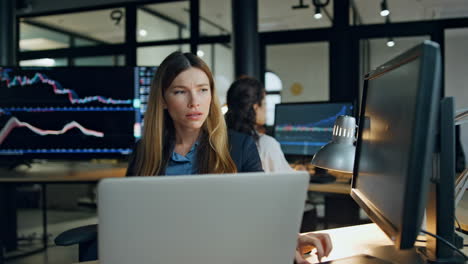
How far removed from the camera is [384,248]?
4.02 feet

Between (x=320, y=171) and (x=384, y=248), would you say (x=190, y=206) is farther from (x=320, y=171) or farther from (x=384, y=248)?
(x=320, y=171)

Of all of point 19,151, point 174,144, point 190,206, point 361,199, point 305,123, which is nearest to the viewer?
point 190,206

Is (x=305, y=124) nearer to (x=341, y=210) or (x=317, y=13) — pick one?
(x=341, y=210)

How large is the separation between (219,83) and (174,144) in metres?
3.34

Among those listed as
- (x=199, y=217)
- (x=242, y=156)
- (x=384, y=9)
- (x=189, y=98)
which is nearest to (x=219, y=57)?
(x=384, y=9)

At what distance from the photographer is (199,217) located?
0.68 meters

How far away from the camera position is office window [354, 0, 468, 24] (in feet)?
15.5

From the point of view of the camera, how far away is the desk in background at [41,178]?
3.12 m

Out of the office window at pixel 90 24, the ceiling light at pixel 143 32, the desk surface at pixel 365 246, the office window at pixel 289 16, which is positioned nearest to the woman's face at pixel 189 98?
the desk surface at pixel 365 246

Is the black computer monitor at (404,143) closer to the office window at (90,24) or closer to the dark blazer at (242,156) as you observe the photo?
the dark blazer at (242,156)

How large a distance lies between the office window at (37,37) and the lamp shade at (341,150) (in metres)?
5.82

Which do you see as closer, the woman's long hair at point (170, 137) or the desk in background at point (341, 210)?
the woman's long hair at point (170, 137)

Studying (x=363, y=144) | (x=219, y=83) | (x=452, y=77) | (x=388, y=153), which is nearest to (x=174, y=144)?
(x=363, y=144)

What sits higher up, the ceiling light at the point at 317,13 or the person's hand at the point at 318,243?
the ceiling light at the point at 317,13
